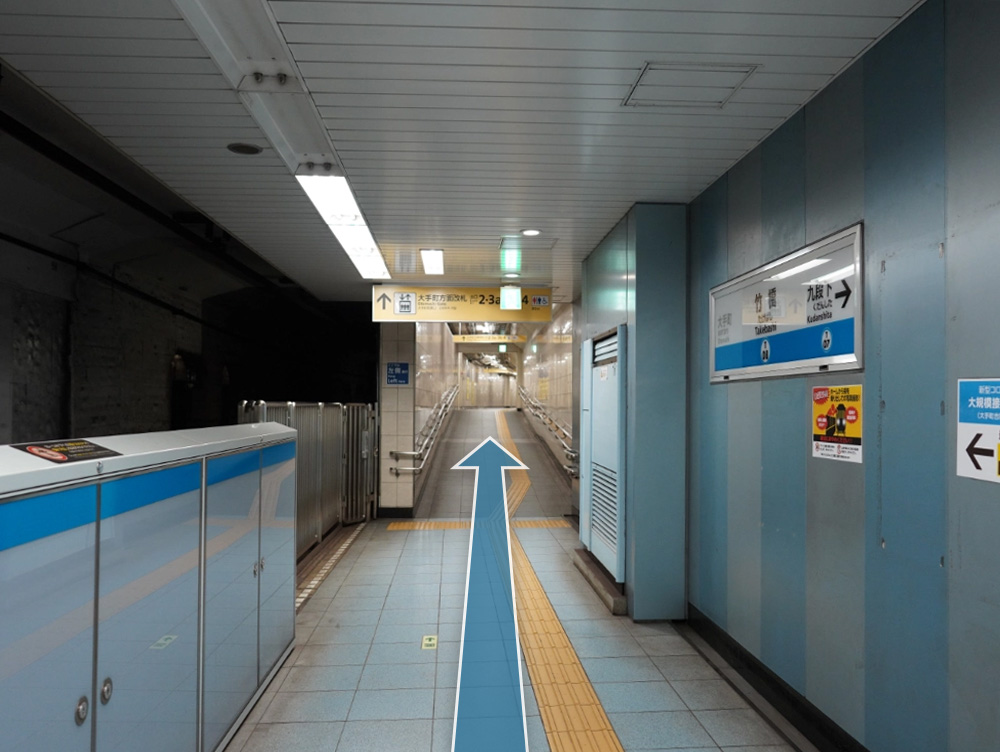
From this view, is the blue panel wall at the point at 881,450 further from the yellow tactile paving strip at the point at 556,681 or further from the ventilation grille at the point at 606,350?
the ventilation grille at the point at 606,350

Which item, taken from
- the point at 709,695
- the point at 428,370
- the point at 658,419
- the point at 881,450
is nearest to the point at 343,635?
the point at 709,695

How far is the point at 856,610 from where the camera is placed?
2.44 meters

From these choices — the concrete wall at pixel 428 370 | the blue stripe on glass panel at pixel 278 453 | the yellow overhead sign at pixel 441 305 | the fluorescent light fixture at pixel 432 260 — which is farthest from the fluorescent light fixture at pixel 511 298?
the blue stripe on glass panel at pixel 278 453

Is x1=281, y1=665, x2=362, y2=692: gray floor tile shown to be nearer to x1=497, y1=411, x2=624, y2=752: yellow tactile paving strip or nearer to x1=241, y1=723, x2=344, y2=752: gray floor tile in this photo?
x1=241, y1=723, x2=344, y2=752: gray floor tile

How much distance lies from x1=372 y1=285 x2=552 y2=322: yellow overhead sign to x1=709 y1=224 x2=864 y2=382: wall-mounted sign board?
118 inches

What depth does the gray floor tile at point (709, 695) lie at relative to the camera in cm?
313

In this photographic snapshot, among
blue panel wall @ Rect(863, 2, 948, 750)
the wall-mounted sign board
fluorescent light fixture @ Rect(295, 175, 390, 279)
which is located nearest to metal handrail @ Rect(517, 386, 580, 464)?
fluorescent light fixture @ Rect(295, 175, 390, 279)

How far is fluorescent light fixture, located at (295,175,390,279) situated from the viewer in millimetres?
3969

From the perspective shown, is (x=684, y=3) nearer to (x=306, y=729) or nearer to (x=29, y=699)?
(x=29, y=699)

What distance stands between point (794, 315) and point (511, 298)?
12.4 feet

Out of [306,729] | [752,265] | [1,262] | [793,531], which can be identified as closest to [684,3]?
[752,265]

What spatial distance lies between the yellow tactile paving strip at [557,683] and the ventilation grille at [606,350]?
2060 millimetres

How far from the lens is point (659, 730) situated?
289cm

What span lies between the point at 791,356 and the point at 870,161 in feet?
3.13
